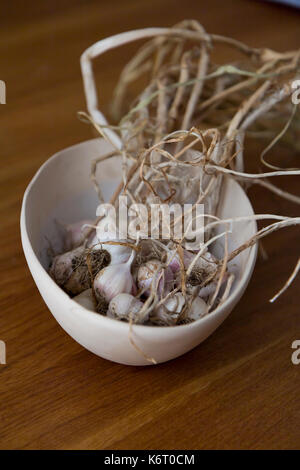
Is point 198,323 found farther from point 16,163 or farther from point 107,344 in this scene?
point 16,163

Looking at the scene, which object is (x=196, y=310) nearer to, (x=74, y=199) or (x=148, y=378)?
(x=148, y=378)

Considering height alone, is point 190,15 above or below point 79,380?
above

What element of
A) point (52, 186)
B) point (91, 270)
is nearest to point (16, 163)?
point (52, 186)

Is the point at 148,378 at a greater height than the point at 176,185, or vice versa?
the point at 176,185

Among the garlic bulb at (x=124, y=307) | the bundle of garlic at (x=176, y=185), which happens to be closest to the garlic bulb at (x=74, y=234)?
the bundle of garlic at (x=176, y=185)

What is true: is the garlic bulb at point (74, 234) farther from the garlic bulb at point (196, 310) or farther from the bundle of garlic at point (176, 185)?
the garlic bulb at point (196, 310)

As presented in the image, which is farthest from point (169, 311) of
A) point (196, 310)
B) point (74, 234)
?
point (74, 234)
